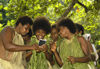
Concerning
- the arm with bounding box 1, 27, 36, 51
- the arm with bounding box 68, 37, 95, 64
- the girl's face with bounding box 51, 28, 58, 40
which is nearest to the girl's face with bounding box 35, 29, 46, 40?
the girl's face with bounding box 51, 28, 58, 40

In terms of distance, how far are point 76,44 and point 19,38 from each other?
1.04 metres

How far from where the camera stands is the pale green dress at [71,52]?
304cm

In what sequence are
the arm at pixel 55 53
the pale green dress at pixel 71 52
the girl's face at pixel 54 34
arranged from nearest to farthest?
1. the pale green dress at pixel 71 52
2. the arm at pixel 55 53
3. the girl's face at pixel 54 34

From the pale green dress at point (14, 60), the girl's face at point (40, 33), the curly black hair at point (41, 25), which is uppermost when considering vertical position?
the curly black hair at point (41, 25)

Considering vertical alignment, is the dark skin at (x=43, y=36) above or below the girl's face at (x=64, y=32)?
below

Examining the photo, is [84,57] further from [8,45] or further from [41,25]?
[8,45]

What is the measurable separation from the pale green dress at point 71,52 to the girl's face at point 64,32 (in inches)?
5.5

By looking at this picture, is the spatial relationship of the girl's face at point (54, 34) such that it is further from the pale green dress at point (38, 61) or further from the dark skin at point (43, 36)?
the pale green dress at point (38, 61)

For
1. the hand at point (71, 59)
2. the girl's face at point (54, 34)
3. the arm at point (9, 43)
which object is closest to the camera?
the arm at point (9, 43)

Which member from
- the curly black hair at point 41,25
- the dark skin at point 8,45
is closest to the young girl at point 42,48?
the curly black hair at point 41,25

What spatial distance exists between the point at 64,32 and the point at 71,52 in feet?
1.27

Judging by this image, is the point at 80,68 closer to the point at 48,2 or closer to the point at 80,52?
the point at 80,52

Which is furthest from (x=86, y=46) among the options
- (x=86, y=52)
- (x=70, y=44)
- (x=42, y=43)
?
(x=42, y=43)

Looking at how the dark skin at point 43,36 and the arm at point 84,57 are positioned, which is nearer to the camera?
the arm at point 84,57
